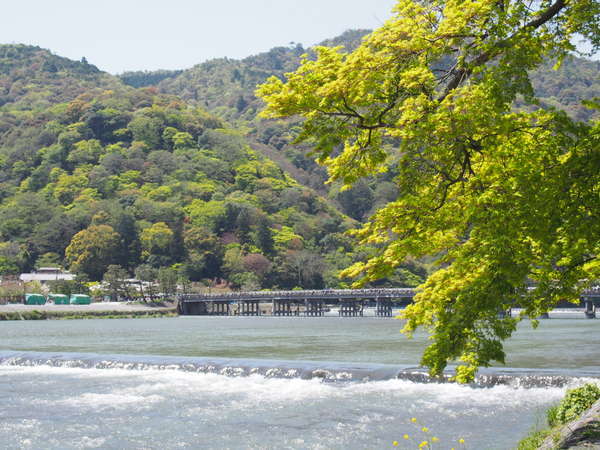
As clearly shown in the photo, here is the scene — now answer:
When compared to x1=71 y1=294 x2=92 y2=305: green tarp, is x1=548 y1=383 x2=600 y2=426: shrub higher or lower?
higher

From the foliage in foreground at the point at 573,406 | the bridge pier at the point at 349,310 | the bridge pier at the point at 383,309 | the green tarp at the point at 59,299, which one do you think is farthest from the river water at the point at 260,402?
the bridge pier at the point at 349,310

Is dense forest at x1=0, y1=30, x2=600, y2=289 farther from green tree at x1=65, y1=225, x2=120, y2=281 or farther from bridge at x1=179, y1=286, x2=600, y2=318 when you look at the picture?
bridge at x1=179, y1=286, x2=600, y2=318

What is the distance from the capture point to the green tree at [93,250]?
10612cm

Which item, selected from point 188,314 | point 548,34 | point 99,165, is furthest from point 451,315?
point 99,165

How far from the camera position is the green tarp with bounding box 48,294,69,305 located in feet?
294

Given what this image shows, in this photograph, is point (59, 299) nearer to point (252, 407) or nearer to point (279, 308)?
point (279, 308)

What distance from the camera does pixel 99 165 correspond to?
13575 cm

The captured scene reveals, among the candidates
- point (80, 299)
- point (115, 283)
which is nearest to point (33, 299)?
point (80, 299)

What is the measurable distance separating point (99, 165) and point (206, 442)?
128 m

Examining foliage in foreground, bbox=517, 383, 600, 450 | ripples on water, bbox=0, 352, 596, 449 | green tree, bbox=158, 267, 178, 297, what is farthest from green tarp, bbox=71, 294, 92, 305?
foliage in foreground, bbox=517, 383, 600, 450

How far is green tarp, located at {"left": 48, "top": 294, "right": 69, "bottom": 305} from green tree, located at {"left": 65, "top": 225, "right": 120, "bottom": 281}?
1406 centimetres

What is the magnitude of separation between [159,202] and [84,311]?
40.8 m

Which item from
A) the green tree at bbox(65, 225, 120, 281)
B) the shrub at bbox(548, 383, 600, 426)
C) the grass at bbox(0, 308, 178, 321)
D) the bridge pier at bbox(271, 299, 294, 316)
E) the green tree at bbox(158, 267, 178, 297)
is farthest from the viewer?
the green tree at bbox(65, 225, 120, 281)

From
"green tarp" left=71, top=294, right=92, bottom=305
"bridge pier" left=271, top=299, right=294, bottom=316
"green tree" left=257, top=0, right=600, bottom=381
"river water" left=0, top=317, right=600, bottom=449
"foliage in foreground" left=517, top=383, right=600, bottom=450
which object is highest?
"green tree" left=257, top=0, right=600, bottom=381
